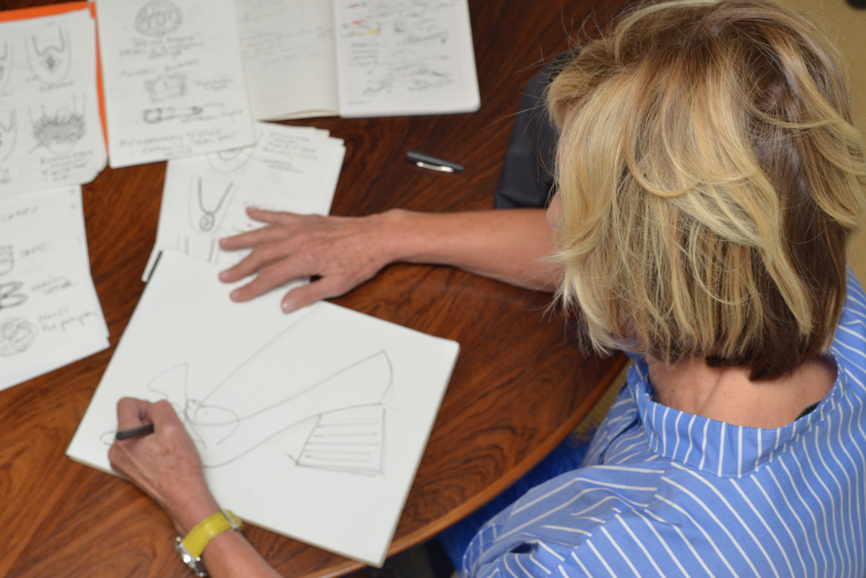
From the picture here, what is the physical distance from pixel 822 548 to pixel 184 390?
2.45ft

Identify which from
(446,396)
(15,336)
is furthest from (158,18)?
(446,396)

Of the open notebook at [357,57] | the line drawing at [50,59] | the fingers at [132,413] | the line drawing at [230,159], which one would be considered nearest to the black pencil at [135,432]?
the fingers at [132,413]

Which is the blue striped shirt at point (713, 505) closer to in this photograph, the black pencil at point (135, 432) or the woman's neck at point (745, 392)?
the woman's neck at point (745, 392)

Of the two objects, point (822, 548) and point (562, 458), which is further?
point (562, 458)

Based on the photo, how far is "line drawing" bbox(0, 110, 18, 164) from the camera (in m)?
0.92

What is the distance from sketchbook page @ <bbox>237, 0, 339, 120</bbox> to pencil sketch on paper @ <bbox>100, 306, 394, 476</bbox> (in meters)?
0.41

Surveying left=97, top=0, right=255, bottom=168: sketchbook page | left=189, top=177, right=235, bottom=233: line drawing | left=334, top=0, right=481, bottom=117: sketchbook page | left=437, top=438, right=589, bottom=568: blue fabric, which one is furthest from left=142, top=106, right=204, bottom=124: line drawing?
left=437, top=438, right=589, bottom=568: blue fabric

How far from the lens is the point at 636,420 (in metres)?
0.73

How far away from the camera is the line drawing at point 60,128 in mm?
933

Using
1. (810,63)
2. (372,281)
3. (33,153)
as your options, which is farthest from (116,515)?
(810,63)

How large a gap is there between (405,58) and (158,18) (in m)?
0.43

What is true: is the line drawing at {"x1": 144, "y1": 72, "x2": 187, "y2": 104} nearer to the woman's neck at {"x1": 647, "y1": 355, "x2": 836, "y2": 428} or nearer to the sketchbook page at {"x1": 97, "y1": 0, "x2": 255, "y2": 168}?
the sketchbook page at {"x1": 97, "y1": 0, "x2": 255, "y2": 168}

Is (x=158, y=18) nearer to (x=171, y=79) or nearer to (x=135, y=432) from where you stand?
(x=171, y=79)

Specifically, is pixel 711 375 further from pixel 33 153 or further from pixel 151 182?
pixel 33 153
